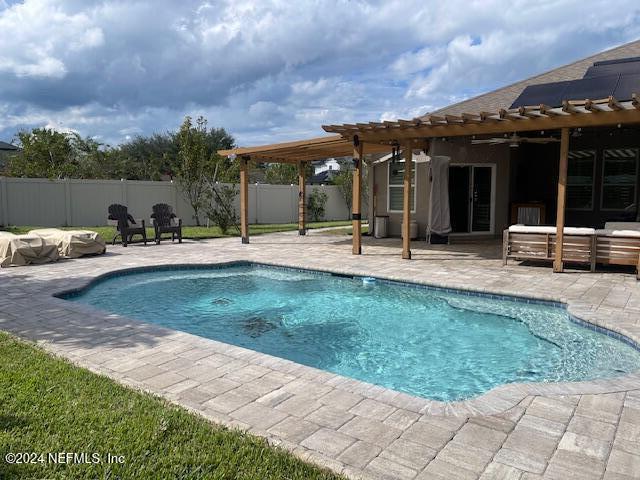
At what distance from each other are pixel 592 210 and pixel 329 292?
364 inches

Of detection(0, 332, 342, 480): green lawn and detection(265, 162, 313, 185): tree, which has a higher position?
detection(265, 162, 313, 185): tree

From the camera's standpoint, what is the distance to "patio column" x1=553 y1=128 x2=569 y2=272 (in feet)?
27.0

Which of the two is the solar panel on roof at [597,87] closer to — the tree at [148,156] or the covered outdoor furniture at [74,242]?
the covered outdoor furniture at [74,242]

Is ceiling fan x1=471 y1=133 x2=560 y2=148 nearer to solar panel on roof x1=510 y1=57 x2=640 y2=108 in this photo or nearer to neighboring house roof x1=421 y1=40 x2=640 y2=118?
solar panel on roof x1=510 y1=57 x2=640 y2=108

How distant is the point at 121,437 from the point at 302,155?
1264 cm

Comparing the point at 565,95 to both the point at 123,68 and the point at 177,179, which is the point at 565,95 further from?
the point at 123,68

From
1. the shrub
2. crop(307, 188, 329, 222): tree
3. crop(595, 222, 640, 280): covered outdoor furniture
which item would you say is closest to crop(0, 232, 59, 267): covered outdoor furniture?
the shrub

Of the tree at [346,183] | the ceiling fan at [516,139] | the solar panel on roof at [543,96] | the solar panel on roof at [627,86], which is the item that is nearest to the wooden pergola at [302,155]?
the ceiling fan at [516,139]

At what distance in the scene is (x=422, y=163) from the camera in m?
14.4

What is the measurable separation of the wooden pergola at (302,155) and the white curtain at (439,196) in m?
1.45

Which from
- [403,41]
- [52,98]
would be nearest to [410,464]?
[403,41]

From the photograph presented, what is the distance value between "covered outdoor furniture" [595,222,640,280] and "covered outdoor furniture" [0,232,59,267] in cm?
1082

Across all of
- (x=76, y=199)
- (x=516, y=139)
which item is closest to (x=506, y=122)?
(x=516, y=139)

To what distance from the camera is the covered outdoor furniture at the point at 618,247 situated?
8102 millimetres
